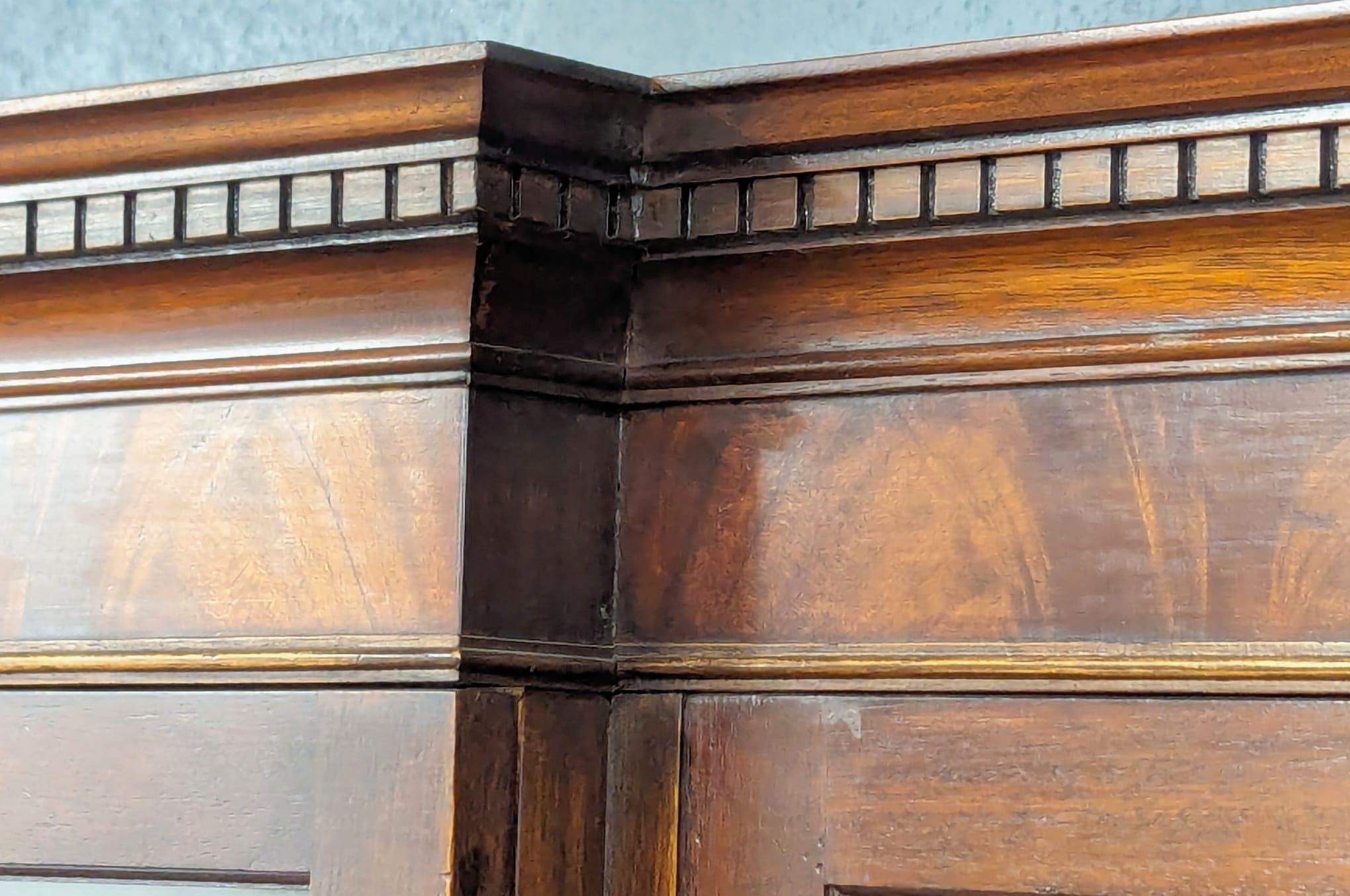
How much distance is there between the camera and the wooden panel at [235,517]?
638 millimetres

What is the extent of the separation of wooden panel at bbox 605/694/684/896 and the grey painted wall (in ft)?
1.26

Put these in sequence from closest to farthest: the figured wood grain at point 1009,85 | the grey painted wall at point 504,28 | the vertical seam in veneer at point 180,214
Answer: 1. the figured wood grain at point 1009,85
2. the vertical seam in veneer at point 180,214
3. the grey painted wall at point 504,28

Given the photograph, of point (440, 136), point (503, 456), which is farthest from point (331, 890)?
point (440, 136)

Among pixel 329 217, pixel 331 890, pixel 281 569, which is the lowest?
pixel 331 890

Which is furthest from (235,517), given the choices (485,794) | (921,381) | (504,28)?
(504,28)

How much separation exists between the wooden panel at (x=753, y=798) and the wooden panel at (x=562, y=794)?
1.4 inches

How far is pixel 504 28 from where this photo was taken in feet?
3.09

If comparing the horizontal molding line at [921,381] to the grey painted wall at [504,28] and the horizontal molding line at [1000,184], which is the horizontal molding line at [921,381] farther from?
the grey painted wall at [504,28]

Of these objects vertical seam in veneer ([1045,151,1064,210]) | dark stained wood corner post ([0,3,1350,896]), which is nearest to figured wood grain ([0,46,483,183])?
dark stained wood corner post ([0,3,1350,896])

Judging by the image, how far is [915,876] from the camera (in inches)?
24.3

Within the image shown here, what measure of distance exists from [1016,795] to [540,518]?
0.69 feet

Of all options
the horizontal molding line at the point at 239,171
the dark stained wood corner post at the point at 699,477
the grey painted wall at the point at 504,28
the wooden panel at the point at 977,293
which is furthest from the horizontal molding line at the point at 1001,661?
the grey painted wall at the point at 504,28

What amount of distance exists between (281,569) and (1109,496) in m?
0.32

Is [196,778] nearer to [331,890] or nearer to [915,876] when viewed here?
[331,890]
